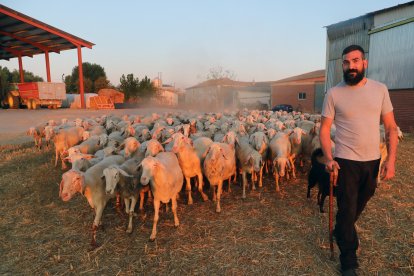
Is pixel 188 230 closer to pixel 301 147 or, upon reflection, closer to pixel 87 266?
pixel 87 266

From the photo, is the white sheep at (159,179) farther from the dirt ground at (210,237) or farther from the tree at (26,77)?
the tree at (26,77)

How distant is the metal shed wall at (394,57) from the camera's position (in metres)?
17.3

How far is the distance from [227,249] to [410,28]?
63.1 feet

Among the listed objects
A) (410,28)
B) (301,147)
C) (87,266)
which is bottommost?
(87,266)

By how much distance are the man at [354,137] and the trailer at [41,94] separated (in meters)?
27.2

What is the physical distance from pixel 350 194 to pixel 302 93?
130ft

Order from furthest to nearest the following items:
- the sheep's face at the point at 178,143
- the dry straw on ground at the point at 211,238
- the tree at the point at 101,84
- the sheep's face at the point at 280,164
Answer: the tree at the point at 101,84 → the sheep's face at the point at 280,164 → the sheep's face at the point at 178,143 → the dry straw on ground at the point at 211,238

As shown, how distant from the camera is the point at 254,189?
7.09 meters

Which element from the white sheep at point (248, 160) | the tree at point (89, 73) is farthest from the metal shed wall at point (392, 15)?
the tree at point (89, 73)

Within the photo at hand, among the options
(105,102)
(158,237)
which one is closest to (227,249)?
(158,237)

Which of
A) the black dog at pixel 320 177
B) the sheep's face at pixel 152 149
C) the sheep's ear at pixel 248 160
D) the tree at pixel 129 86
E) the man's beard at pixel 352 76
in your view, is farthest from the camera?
the tree at pixel 129 86

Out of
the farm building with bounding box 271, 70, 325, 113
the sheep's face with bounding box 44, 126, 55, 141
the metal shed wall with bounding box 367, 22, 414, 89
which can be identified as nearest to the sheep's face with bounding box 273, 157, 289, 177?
the sheep's face with bounding box 44, 126, 55, 141

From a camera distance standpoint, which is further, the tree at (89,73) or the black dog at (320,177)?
the tree at (89,73)

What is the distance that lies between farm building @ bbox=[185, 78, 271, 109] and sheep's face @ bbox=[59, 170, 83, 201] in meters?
42.8
